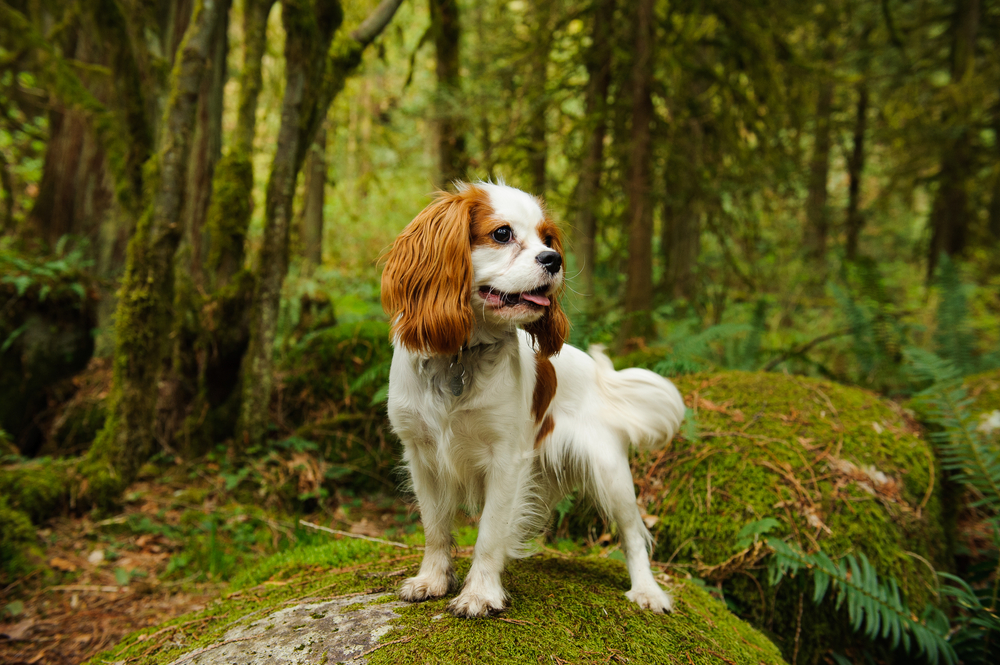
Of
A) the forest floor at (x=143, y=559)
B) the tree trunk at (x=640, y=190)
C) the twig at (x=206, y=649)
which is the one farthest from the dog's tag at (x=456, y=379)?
the tree trunk at (x=640, y=190)

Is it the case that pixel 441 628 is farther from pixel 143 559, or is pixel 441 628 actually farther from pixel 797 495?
pixel 143 559

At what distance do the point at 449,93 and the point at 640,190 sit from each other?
2.39 metres

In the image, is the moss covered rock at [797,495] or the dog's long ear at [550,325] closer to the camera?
the dog's long ear at [550,325]

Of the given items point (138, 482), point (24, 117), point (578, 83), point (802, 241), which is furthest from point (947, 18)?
point (24, 117)

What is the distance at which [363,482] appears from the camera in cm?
549

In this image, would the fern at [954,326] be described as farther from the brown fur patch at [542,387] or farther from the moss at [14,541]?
the moss at [14,541]

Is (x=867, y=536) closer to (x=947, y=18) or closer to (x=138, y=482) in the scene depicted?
(x=138, y=482)

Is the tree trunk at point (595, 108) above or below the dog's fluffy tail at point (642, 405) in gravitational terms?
above

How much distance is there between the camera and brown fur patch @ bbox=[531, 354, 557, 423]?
107 inches

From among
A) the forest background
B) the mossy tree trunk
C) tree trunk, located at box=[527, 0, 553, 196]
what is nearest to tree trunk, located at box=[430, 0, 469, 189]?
the forest background

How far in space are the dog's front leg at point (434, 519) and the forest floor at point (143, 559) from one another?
1.60m

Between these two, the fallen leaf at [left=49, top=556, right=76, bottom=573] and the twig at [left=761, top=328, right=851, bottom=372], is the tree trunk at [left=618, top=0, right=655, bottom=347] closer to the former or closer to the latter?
the twig at [left=761, top=328, right=851, bottom=372]

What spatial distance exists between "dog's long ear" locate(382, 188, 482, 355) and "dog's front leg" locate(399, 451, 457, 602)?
0.66m

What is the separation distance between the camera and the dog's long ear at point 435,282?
2254 mm
